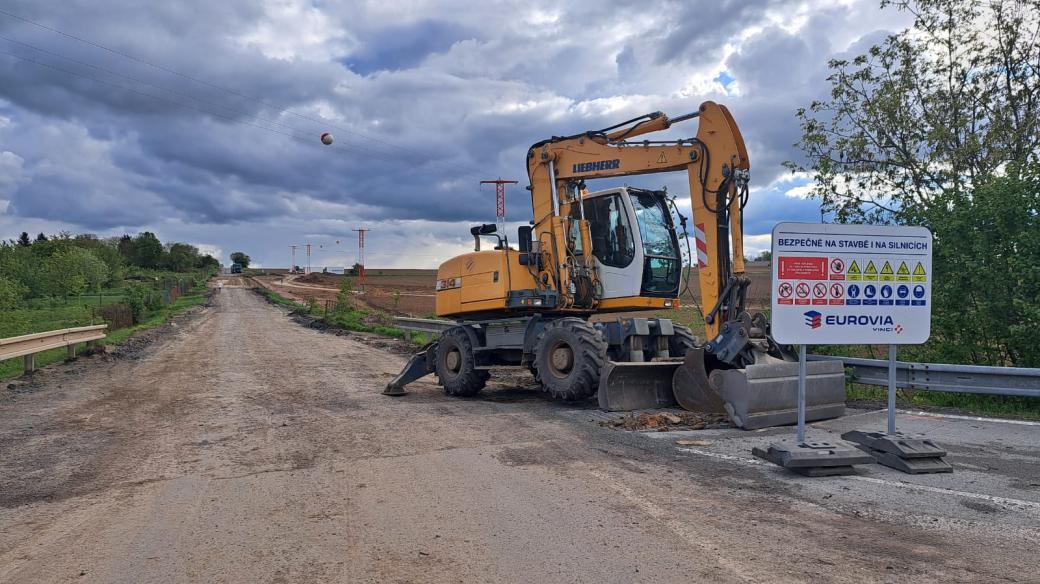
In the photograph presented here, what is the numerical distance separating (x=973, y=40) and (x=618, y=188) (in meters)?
9.02

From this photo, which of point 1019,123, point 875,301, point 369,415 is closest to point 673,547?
point 875,301

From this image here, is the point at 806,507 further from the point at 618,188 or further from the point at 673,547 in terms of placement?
the point at 618,188

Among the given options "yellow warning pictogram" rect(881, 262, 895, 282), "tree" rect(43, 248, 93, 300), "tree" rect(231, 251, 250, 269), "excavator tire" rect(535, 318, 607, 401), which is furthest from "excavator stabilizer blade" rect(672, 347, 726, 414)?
"tree" rect(231, 251, 250, 269)

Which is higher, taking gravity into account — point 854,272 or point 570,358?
point 854,272

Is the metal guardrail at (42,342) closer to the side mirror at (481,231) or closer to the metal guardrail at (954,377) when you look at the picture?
the side mirror at (481,231)

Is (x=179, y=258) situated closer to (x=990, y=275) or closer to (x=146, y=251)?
(x=146, y=251)

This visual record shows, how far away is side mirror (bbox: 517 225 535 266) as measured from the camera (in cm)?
1107

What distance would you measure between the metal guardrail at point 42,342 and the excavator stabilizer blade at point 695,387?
11.9 m

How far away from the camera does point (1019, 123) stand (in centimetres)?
1345

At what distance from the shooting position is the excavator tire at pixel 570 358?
956 centimetres

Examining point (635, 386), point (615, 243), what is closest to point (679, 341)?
point (635, 386)

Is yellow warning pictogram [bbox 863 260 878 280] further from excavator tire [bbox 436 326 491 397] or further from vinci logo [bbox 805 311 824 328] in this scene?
excavator tire [bbox 436 326 491 397]

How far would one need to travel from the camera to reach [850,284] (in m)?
7.14

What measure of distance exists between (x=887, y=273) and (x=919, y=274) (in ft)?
1.32
